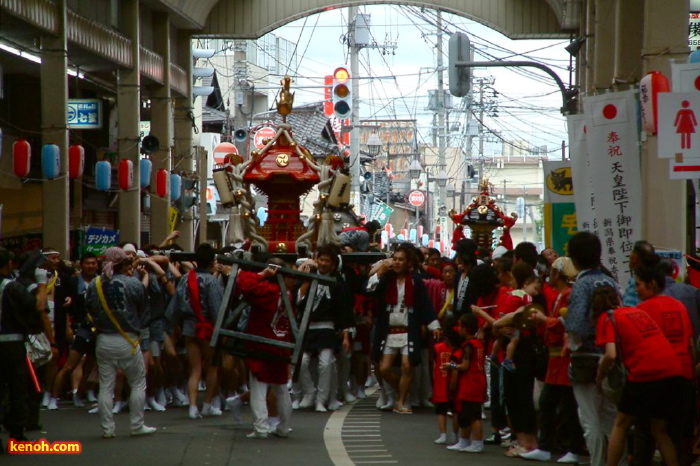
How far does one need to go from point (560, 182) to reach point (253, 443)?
26.3 ft

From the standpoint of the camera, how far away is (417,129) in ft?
255

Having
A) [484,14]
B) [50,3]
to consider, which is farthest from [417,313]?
[484,14]

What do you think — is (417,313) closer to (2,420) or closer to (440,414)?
(440,414)

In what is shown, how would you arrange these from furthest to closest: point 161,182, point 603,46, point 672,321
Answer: point 161,182
point 603,46
point 672,321

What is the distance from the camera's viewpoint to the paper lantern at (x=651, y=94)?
1216cm

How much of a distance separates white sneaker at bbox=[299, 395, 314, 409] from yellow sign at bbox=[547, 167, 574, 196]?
17.5 feet

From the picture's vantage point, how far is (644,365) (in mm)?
8156

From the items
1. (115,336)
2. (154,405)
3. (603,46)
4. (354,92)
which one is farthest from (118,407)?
(354,92)

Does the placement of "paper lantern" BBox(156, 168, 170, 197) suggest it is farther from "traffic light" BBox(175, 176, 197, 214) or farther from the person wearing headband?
the person wearing headband

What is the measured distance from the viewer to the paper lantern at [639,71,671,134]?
12164mm

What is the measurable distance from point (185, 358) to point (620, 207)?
597 centimetres

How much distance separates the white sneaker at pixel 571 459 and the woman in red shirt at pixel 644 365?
69.6 inches

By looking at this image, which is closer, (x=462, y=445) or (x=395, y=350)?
(x=462, y=445)

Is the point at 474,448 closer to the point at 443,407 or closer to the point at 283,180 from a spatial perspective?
the point at 443,407
